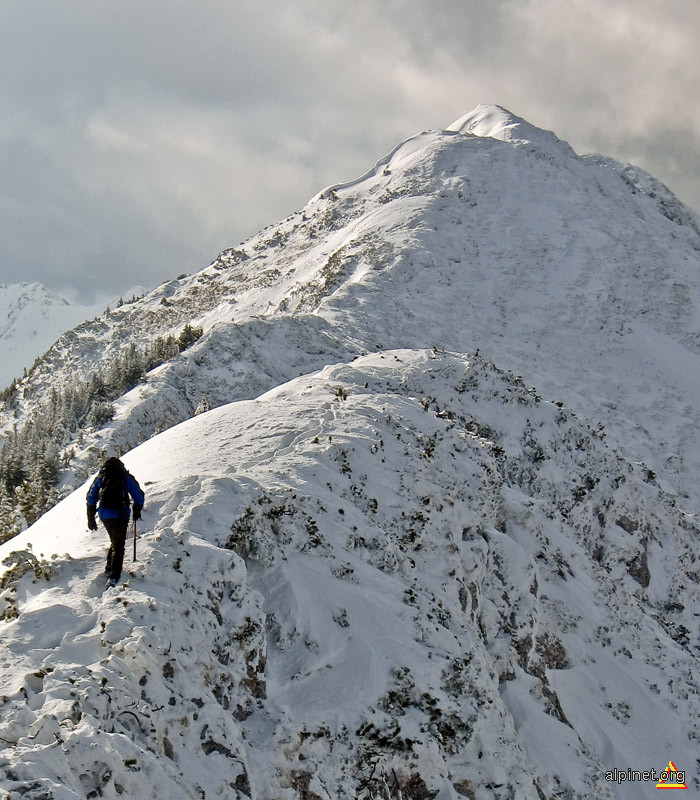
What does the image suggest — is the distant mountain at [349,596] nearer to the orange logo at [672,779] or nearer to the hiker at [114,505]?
the orange logo at [672,779]

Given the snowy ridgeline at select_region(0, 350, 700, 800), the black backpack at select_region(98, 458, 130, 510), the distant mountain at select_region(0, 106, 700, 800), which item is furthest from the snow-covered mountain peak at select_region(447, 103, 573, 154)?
the black backpack at select_region(98, 458, 130, 510)

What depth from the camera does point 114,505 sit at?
10453 mm

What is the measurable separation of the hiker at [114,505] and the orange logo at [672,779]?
48.1ft

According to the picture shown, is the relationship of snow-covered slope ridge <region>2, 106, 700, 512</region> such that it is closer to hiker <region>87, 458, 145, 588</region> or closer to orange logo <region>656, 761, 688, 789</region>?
orange logo <region>656, 761, 688, 789</region>

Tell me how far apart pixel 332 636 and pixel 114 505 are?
4305 millimetres

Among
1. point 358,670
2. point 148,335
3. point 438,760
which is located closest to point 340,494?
point 358,670

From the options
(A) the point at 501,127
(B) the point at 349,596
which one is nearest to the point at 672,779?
(B) the point at 349,596

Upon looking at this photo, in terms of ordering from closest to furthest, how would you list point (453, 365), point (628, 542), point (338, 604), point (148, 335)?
1. point (338, 604)
2. point (628, 542)
3. point (453, 365)
4. point (148, 335)

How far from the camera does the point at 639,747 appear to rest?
17.4m

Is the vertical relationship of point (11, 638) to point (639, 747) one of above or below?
above

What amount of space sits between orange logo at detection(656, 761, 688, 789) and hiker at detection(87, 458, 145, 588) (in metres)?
14.7

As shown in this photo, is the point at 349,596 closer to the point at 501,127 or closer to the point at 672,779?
the point at 672,779

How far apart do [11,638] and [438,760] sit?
21.7 feet

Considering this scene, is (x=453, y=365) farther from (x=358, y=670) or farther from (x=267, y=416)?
(x=358, y=670)
